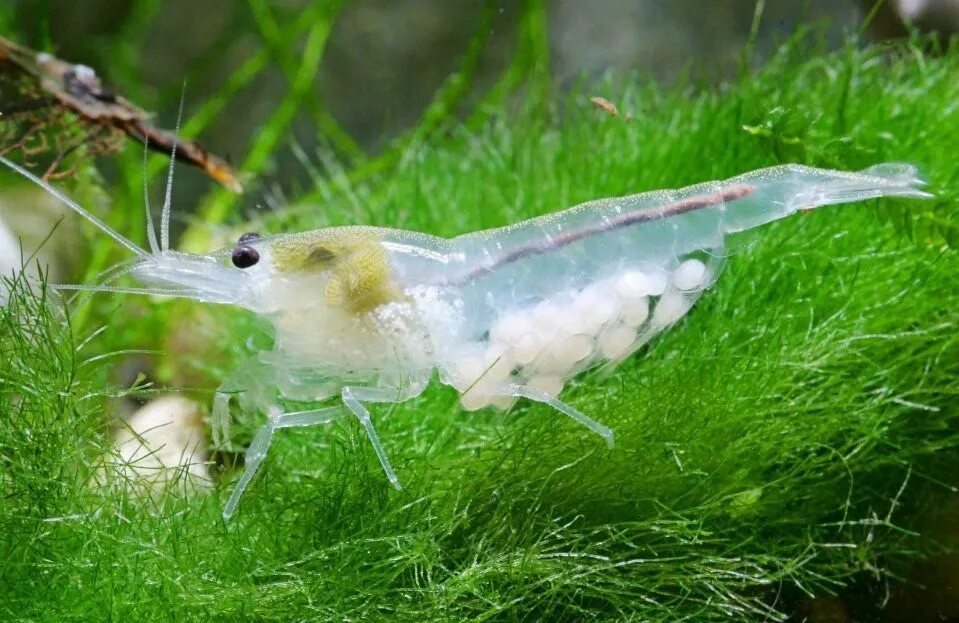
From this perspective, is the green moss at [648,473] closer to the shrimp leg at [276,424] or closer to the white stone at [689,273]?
the white stone at [689,273]

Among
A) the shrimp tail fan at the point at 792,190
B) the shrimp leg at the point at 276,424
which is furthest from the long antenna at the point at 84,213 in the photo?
the shrimp tail fan at the point at 792,190

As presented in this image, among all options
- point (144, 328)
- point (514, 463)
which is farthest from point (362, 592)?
point (144, 328)

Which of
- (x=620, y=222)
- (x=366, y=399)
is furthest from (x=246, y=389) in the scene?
(x=620, y=222)

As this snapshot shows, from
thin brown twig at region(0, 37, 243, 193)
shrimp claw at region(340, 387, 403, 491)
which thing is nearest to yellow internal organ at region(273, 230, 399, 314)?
shrimp claw at region(340, 387, 403, 491)

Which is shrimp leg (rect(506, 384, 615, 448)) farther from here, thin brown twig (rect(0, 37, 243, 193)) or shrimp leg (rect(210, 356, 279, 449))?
thin brown twig (rect(0, 37, 243, 193))

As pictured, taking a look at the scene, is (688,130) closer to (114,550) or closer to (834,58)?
(834,58)
